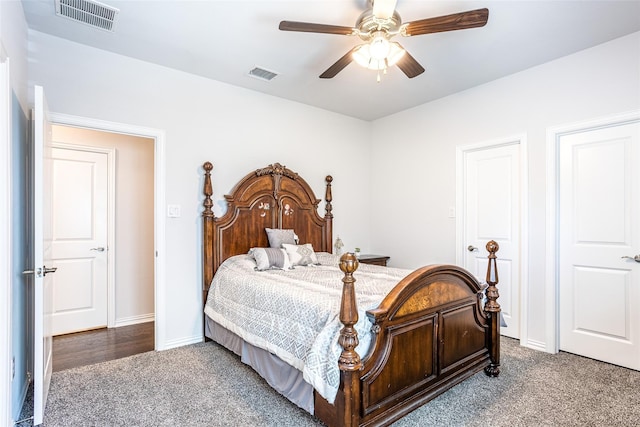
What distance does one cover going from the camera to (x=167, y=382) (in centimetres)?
263

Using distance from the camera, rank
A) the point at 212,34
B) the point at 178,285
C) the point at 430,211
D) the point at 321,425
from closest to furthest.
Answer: the point at 321,425, the point at 212,34, the point at 178,285, the point at 430,211

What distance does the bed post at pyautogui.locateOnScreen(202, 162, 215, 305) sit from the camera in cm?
350

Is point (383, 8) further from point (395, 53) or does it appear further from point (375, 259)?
point (375, 259)

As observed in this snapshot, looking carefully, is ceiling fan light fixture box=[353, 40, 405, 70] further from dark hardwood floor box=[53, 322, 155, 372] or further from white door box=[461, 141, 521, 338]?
dark hardwood floor box=[53, 322, 155, 372]

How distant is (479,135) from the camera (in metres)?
3.91

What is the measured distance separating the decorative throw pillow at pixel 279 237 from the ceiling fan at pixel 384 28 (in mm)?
2008

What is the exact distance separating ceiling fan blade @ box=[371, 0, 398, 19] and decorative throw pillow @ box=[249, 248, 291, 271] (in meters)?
2.23

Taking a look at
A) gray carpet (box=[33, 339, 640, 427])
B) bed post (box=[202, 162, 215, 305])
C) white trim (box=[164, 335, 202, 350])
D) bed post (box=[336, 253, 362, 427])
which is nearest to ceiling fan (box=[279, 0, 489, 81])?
bed post (box=[336, 253, 362, 427])

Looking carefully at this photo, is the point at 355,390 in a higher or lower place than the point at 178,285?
lower

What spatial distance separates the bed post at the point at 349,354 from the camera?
69.9 inches

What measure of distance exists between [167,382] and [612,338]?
3.76 m

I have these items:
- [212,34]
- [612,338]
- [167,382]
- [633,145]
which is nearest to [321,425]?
[167,382]

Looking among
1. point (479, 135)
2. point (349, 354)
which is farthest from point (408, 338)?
point (479, 135)

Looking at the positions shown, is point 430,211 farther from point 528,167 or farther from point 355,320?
point 355,320
